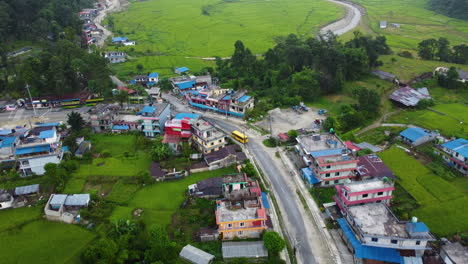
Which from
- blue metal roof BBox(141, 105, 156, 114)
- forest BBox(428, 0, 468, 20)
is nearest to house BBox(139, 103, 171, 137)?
blue metal roof BBox(141, 105, 156, 114)

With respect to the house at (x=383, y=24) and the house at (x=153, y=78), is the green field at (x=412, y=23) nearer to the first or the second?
the house at (x=383, y=24)

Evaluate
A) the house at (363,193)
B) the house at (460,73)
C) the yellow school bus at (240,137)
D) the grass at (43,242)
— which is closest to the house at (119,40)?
the yellow school bus at (240,137)

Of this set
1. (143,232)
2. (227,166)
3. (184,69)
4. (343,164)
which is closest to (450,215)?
(343,164)

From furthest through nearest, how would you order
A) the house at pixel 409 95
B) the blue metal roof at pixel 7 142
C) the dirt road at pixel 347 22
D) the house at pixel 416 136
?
the dirt road at pixel 347 22 < the house at pixel 409 95 < the house at pixel 416 136 < the blue metal roof at pixel 7 142

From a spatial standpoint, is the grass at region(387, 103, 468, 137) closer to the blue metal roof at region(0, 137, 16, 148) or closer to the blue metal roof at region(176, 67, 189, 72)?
the blue metal roof at region(176, 67, 189, 72)

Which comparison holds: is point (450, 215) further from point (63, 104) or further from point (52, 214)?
point (63, 104)

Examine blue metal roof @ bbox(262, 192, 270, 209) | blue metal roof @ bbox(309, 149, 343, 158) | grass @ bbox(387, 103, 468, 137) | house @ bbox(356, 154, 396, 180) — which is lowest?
grass @ bbox(387, 103, 468, 137)
